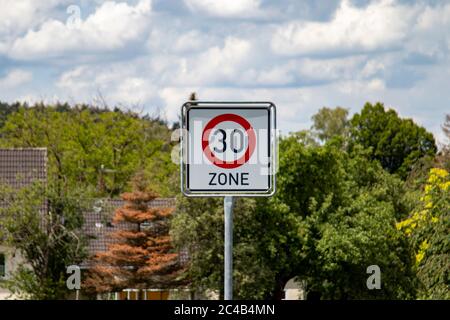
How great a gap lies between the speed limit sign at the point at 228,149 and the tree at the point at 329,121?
7722 centimetres

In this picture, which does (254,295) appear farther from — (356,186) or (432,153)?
(432,153)

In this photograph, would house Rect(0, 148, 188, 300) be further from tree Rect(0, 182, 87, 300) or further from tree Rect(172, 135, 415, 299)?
tree Rect(172, 135, 415, 299)

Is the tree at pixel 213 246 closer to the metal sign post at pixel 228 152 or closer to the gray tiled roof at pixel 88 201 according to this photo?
the gray tiled roof at pixel 88 201

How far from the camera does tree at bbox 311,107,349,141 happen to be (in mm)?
81625

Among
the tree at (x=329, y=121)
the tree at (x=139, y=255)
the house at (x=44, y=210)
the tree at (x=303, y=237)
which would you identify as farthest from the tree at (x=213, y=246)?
the tree at (x=329, y=121)

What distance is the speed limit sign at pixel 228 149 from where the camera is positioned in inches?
160

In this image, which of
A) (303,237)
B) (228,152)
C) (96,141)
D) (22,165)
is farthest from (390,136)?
(228,152)

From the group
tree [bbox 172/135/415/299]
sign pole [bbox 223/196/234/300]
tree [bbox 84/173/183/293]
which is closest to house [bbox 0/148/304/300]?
tree [bbox 84/173/183/293]

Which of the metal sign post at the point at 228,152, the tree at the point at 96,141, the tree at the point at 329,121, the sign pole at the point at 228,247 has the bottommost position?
the sign pole at the point at 228,247

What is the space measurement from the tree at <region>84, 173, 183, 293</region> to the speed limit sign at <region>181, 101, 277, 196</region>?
32.1 meters

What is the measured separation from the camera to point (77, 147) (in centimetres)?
5669

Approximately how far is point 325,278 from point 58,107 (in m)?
32.2
